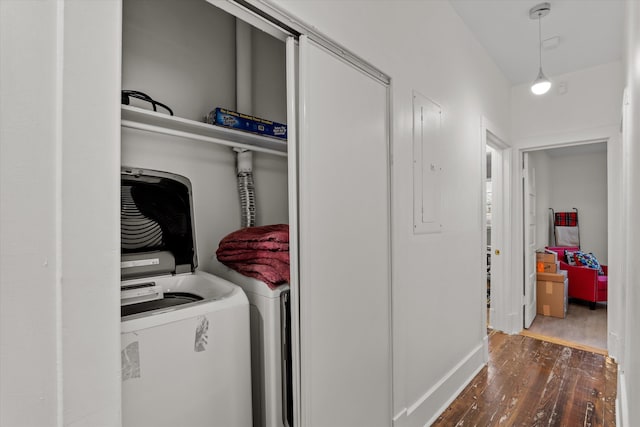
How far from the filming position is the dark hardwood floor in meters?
2.10

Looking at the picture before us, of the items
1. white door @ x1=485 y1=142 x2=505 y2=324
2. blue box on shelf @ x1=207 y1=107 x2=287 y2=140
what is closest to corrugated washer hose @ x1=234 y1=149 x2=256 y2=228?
blue box on shelf @ x1=207 y1=107 x2=287 y2=140

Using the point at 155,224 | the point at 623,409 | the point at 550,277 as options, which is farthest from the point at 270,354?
the point at 550,277

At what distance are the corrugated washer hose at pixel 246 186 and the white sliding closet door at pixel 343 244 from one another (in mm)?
587

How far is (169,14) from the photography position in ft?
5.16

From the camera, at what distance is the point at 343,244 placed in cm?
141

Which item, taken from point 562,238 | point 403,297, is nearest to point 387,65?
point 403,297

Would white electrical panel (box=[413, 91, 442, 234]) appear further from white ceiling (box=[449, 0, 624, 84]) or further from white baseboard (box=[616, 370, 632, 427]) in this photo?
white baseboard (box=[616, 370, 632, 427])

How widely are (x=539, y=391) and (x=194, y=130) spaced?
2.90 m

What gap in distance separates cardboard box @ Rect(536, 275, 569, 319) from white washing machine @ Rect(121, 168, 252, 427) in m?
4.32

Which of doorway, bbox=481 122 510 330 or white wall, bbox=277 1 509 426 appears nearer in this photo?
white wall, bbox=277 1 509 426

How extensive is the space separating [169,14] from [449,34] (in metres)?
1.85

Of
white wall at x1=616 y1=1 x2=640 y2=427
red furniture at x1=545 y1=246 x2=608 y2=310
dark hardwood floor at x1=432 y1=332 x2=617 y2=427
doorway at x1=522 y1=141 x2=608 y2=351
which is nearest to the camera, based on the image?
white wall at x1=616 y1=1 x2=640 y2=427

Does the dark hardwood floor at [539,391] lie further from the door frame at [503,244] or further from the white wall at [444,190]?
the door frame at [503,244]

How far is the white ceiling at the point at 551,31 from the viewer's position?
2344 millimetres
